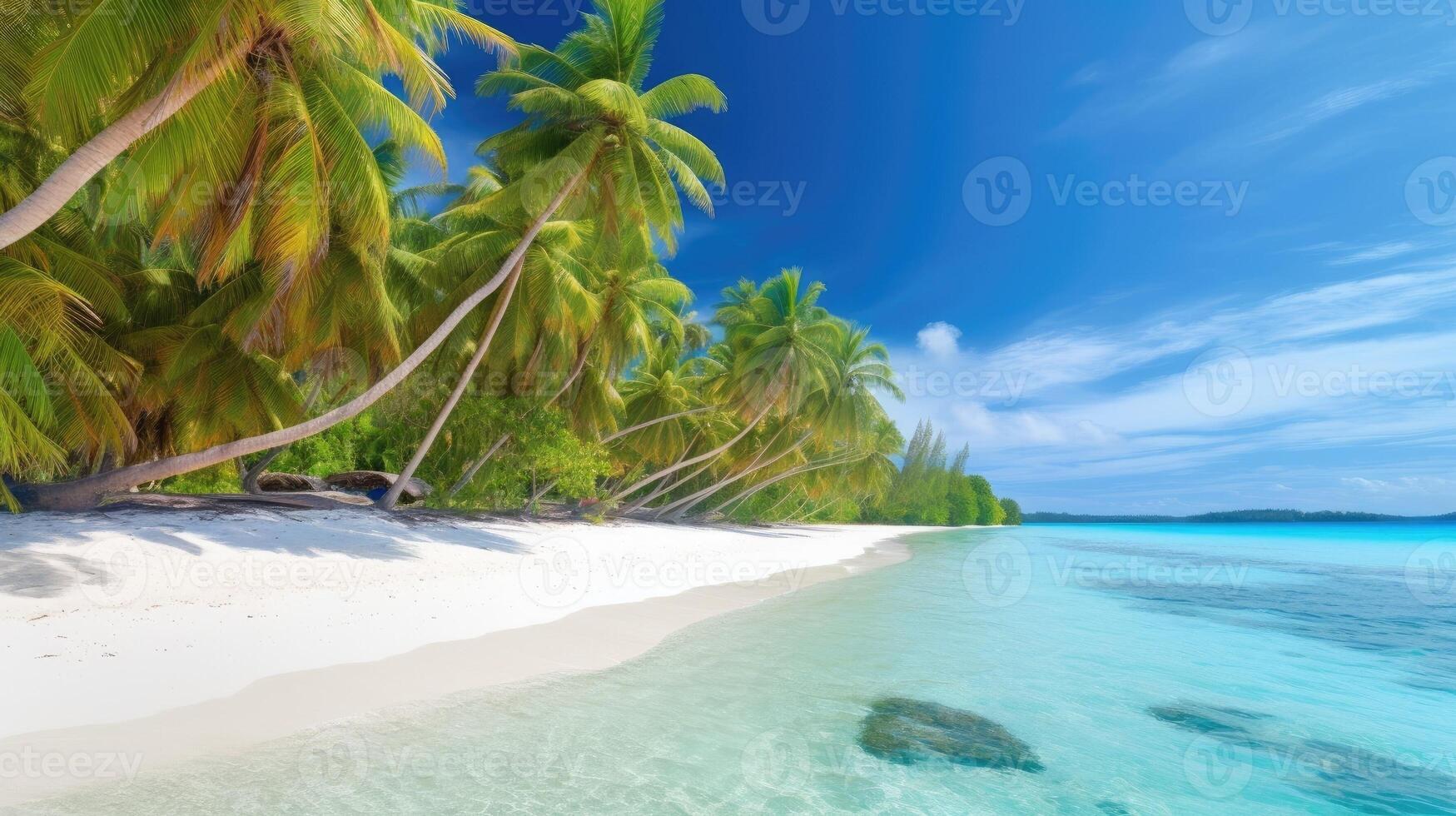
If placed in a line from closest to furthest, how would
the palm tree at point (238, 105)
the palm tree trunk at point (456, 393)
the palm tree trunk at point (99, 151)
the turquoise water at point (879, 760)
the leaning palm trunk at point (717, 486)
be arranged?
1. the turquoise water at point (879, 760)
2. the palm tree trunk at point (99, 151)
3. the palm tree at point (238, 105)
4. the palm tree trunk at point (456, 393)
5. the leaning palm trunk at point (717, 486)

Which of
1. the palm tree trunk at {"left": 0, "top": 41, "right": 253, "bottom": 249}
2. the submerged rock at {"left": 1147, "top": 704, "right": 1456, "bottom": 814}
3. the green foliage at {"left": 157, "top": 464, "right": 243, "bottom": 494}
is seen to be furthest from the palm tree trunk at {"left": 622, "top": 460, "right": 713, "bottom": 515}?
the submerged rock at {"left": 1147, "top": 704, "right": 1456, "bottom": 814}

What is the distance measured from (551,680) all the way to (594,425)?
1325cm

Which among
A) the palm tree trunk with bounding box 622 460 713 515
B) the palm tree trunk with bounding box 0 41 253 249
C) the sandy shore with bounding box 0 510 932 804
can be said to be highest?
the palm tree trunk with bounding box 0 41 253 249

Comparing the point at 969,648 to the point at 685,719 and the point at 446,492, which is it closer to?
the point at 685,719

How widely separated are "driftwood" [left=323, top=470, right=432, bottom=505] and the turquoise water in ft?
41.7

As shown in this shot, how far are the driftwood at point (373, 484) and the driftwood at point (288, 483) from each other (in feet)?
1.35

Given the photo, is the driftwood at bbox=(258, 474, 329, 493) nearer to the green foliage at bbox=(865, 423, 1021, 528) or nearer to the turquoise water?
the turquoise water

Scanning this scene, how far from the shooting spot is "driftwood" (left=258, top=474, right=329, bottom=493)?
59.6 ft

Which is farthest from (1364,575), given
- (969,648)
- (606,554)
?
(606,554)

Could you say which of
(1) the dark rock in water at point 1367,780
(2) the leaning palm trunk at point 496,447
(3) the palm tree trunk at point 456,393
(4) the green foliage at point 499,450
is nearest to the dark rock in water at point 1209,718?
(1) the dark rock in water at point 1367,780

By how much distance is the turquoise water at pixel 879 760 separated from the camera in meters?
3.40

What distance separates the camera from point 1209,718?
5566 mm

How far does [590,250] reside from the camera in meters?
16.1

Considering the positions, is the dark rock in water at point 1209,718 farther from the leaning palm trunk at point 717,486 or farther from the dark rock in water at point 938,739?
the leaning palm trunk at point 717,486
